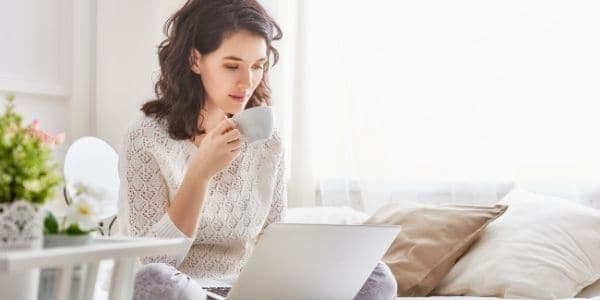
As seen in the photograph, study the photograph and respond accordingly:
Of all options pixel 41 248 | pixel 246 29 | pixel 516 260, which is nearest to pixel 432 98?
pixel 516 260

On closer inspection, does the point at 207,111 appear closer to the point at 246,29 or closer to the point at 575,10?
the point at 246,29

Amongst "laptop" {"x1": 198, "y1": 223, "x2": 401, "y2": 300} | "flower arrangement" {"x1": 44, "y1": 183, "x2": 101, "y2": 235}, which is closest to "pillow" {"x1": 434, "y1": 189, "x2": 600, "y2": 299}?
"laptop" {"x1": 198, "y1": 223, "x2": 401, "y2": 300}

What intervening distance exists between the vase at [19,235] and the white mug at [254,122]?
752 millimetres

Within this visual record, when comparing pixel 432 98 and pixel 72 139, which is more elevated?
pixel 432 98

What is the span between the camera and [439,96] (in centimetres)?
302

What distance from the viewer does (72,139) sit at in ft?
11.2

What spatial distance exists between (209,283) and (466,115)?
4.52 feet

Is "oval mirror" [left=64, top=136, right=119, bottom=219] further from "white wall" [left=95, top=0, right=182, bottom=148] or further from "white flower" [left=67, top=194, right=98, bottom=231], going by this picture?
"white flower" [left=67, top=194, right=98, bottom=231]

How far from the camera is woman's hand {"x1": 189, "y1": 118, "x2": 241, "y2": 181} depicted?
67.5 inches

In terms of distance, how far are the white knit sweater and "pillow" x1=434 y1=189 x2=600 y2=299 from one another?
1.75 ft

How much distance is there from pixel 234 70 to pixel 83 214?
92 cm

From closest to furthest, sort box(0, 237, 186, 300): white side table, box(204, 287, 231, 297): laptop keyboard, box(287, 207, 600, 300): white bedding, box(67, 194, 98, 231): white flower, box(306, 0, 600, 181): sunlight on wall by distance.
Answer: box(0, 237, 186, 300): white side table, box(67, 194, 98, 231): white flower, box(204, 287, 231, 297): laptop keyboard, box(287, 207, 600, 300): white bedding, box(306, 0, 600, 181): sunlight on wall

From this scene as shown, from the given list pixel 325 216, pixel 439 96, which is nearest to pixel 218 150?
pixel 325 216

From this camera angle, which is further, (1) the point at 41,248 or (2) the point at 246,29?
(2) the point at 246,29
